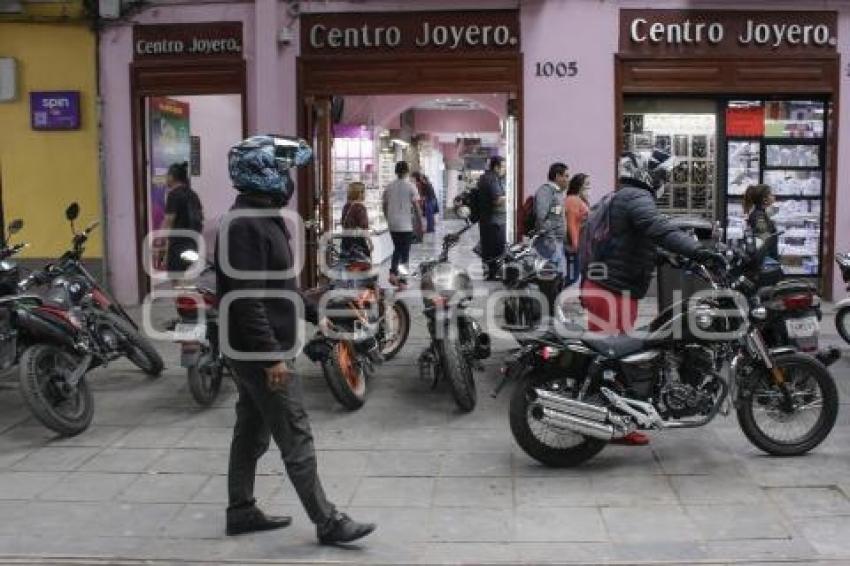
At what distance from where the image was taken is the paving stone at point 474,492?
521 centimetres

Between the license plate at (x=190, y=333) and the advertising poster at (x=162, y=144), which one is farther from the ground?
the advertising poster at (x=162, y=144)

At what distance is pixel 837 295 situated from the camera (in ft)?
37.1

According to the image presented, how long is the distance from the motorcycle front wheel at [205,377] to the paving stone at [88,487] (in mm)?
1346

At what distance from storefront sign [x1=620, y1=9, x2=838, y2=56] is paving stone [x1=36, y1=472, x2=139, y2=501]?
761cm

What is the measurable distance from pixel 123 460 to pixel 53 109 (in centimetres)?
662

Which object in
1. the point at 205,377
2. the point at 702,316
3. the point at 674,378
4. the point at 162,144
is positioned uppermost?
the point at 162,144

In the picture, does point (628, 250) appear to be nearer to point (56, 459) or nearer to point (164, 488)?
point (164, 488)

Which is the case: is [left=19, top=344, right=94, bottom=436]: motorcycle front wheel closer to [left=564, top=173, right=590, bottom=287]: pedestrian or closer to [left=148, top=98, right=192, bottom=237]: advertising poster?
[left=564, top=173, right=590, bottom=287]: pedestrian

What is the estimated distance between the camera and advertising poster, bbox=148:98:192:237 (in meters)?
12.0

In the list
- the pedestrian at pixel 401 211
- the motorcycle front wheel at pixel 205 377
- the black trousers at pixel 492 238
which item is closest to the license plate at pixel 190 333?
the motorcycle front wheel at pixel 205 377

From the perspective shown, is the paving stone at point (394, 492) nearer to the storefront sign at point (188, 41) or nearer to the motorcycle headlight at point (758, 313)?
the motorcycle headlight at point (758, 313)

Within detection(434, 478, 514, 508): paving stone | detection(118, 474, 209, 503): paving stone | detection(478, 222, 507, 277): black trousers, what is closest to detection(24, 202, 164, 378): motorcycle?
detection(118, 474, 209, 503): paving stone

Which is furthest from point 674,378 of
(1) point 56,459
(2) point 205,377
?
(1) point 56,459

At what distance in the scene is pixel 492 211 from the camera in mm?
14359
